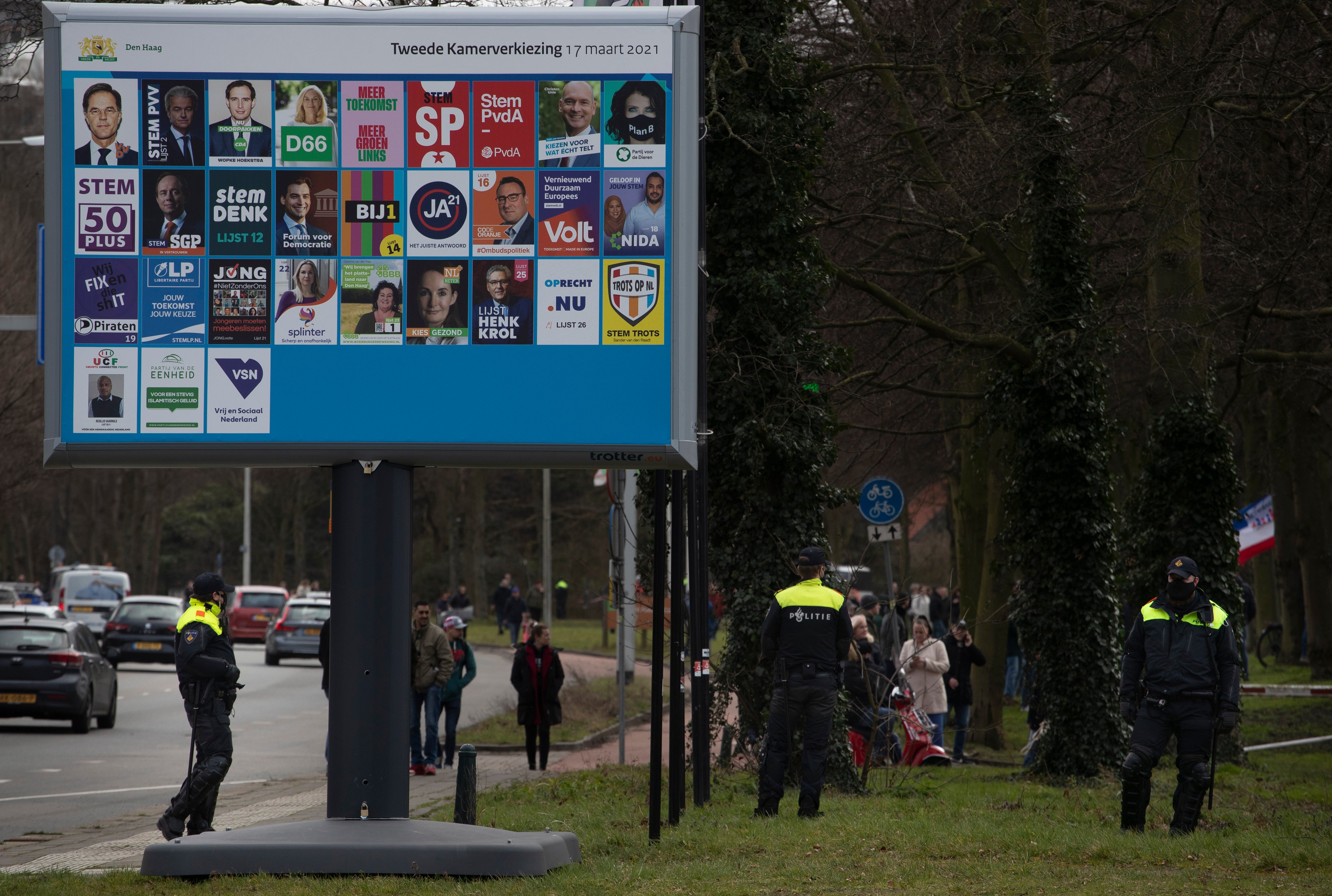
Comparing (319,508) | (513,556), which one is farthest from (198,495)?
(513,556)

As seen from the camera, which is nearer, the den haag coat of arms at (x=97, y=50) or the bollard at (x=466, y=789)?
the den haag coat of arms at (x=97, y=50)

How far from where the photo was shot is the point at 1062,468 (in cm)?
1606

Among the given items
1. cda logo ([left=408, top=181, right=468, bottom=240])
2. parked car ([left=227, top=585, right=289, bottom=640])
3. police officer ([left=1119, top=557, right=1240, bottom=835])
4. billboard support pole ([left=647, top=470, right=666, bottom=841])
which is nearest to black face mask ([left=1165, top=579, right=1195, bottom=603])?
police officer ([left=1119, top=557, right=1240, bottom=835])

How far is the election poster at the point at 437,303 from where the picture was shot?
28.5 feet

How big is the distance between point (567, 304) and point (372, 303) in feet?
3.57

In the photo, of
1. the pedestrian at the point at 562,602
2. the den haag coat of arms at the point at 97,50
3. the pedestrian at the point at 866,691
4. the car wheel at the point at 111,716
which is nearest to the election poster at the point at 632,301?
the den haag coat of arms at the point at 97,50

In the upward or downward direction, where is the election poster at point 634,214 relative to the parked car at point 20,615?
upward

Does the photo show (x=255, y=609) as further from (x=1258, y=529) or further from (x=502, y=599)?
(x=1258, y=529)

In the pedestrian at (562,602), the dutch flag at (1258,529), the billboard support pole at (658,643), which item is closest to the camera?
the billboard support pole at (658,643)

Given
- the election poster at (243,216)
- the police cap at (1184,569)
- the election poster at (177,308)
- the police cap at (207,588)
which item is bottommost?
the police cap at (207,588)

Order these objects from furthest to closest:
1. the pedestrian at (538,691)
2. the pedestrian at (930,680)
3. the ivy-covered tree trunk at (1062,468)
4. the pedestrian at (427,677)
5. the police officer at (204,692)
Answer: the pedestrian at (538,691), the pedestrian at (930,680), the pedestrian at (427,677), the ivy-covered tree trunk at (1062,468), the police officer at (204,692)

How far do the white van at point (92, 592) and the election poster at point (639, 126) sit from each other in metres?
37.7

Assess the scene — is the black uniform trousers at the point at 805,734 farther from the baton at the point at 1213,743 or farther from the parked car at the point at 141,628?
the parked car at the point at 141,628

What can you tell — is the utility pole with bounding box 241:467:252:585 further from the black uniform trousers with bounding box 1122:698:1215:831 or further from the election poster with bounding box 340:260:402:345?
the election poster with bounding box 340:260:402:345
